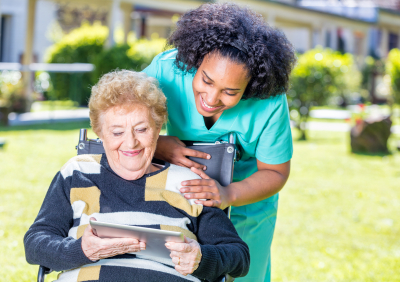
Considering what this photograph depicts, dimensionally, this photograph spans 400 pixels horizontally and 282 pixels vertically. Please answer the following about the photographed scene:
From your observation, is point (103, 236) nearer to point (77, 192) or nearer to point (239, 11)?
point (77, 192)

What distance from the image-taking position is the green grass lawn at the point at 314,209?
4035mm

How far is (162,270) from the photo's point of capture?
2.18m

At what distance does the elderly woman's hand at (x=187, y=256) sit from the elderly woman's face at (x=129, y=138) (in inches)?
21.1

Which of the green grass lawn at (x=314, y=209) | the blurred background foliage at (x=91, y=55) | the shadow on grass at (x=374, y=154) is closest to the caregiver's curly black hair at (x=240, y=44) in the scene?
the green grass lawn at (x=314, y=209)

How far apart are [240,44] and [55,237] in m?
1.17

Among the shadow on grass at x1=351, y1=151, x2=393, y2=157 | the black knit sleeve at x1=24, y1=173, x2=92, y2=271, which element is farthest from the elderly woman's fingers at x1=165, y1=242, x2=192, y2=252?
the shadow on grass at x1=351, y1=151, x2=393, y2=157

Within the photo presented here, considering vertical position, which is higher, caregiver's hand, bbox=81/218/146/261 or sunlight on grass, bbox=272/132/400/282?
caregiver's hand, bbox=81/218/146/261

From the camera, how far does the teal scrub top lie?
2.51 metres

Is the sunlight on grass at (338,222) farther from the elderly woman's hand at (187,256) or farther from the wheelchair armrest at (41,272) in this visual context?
the wheelchair armrest at (41,272)

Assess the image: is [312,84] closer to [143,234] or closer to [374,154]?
[374,154]

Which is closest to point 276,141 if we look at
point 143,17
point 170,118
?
point 170,118

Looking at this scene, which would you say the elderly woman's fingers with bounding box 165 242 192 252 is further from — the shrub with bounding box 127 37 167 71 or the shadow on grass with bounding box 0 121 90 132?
the shrub with bounding box 127 37 167 71

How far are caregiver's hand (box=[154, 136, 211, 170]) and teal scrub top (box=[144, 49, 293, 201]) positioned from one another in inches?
4.6

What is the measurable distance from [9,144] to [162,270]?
6.70 metres
